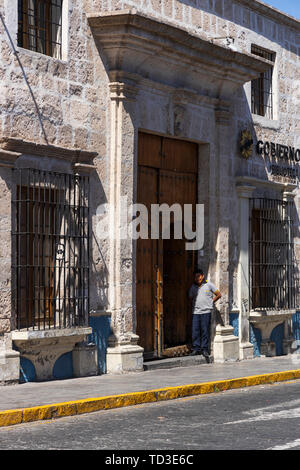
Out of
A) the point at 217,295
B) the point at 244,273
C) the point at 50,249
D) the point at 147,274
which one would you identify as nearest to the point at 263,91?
the point at 244,273

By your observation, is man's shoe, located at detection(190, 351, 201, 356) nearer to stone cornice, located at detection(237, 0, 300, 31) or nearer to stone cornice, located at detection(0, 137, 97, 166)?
stone cornice, located at detection(0, 137, 97, 166)

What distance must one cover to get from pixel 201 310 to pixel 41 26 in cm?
532

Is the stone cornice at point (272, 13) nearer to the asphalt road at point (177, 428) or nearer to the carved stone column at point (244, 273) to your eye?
the carved stone column at point (244, 273)

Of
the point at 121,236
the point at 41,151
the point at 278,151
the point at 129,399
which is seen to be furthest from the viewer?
the point at 278,151

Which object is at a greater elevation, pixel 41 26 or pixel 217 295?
pixel 41 26

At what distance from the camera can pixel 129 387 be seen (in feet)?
36.5

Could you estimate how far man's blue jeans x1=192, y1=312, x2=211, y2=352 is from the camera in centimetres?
1475

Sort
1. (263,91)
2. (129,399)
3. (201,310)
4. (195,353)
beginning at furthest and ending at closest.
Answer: (263,91) < (195,353) < (201,310) < (129,399)

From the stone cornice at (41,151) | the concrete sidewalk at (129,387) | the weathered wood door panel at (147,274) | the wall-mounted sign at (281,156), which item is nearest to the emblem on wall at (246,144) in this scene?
the wall-mounted sign at (281,156)

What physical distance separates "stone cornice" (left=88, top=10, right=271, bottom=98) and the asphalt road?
5.23 metres

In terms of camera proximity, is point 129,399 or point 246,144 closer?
point 129,399

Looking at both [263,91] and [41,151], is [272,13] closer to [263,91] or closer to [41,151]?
[263,91]

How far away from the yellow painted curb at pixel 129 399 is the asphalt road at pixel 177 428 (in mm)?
120
